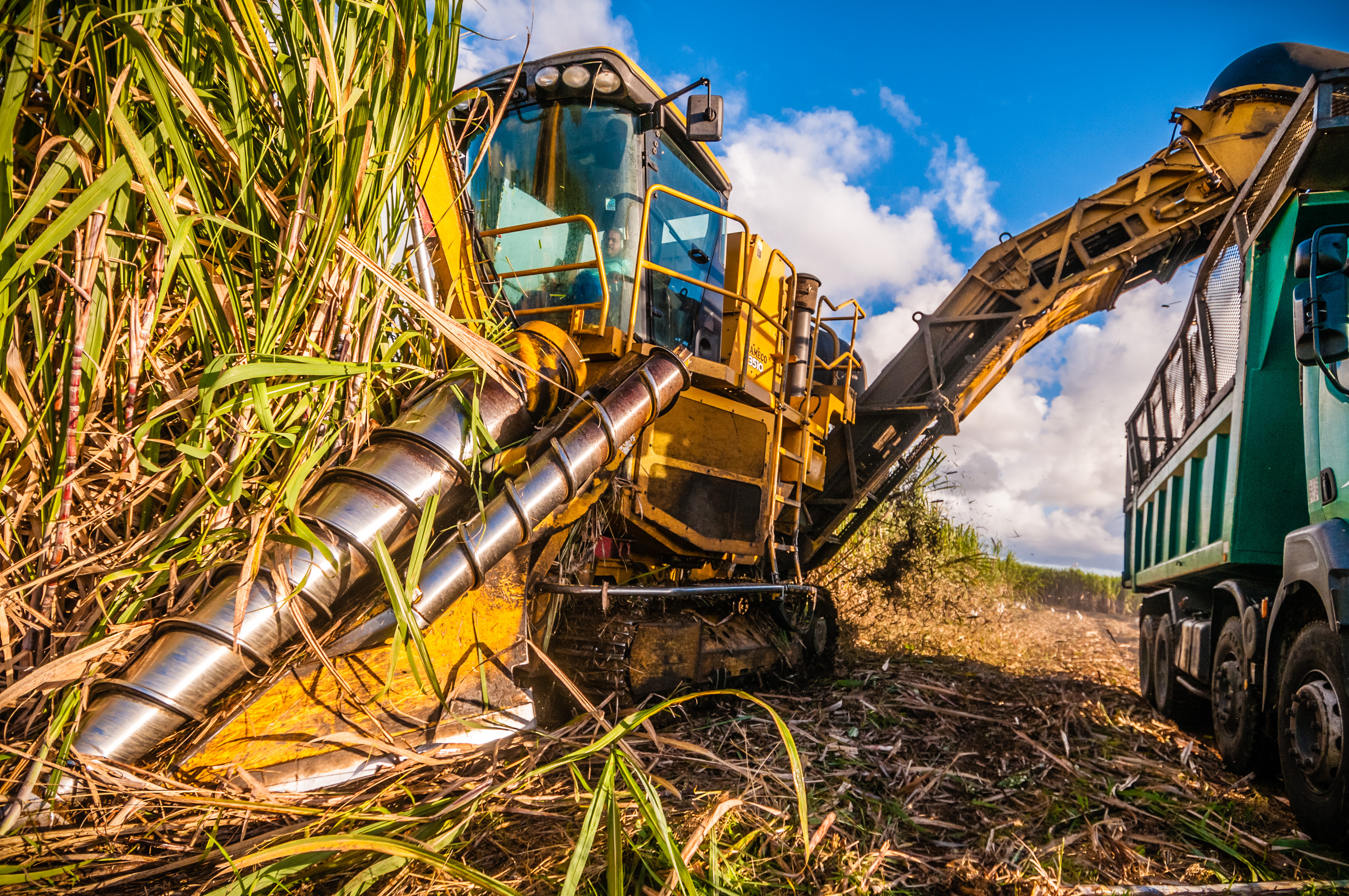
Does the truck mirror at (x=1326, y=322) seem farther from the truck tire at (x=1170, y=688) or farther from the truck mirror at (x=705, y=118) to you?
the truck tire at (x=1170, y=688)

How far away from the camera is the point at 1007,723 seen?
4.06 meters

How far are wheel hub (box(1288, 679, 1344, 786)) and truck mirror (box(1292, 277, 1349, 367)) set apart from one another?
1.21 metres

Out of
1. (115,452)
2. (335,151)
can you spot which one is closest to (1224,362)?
(335,151)

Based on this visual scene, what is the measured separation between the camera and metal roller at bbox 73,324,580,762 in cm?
179

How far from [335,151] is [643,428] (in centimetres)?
151

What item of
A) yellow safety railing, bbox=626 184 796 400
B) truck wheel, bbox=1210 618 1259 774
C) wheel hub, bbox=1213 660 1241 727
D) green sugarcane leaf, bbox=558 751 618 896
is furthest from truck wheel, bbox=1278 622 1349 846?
yellow safety railing, bbox=626 184 796 400

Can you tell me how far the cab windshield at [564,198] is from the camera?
396cm

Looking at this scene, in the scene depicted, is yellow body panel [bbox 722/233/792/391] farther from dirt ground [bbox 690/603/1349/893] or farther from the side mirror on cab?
the side mirror on cab

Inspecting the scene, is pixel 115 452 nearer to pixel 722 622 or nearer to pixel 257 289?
pixel 257 289

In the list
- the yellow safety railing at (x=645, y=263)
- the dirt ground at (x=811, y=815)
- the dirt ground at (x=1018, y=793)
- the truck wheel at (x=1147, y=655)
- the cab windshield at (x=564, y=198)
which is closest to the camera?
the dirt ground at (x=811, y=815)

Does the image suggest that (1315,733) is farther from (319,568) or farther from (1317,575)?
(319,568)

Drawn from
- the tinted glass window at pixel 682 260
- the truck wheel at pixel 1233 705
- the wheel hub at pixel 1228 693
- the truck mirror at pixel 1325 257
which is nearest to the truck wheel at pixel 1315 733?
the truck wheel at pixel 1233 705

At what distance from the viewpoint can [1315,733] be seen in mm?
2793

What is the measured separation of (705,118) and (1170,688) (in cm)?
500
